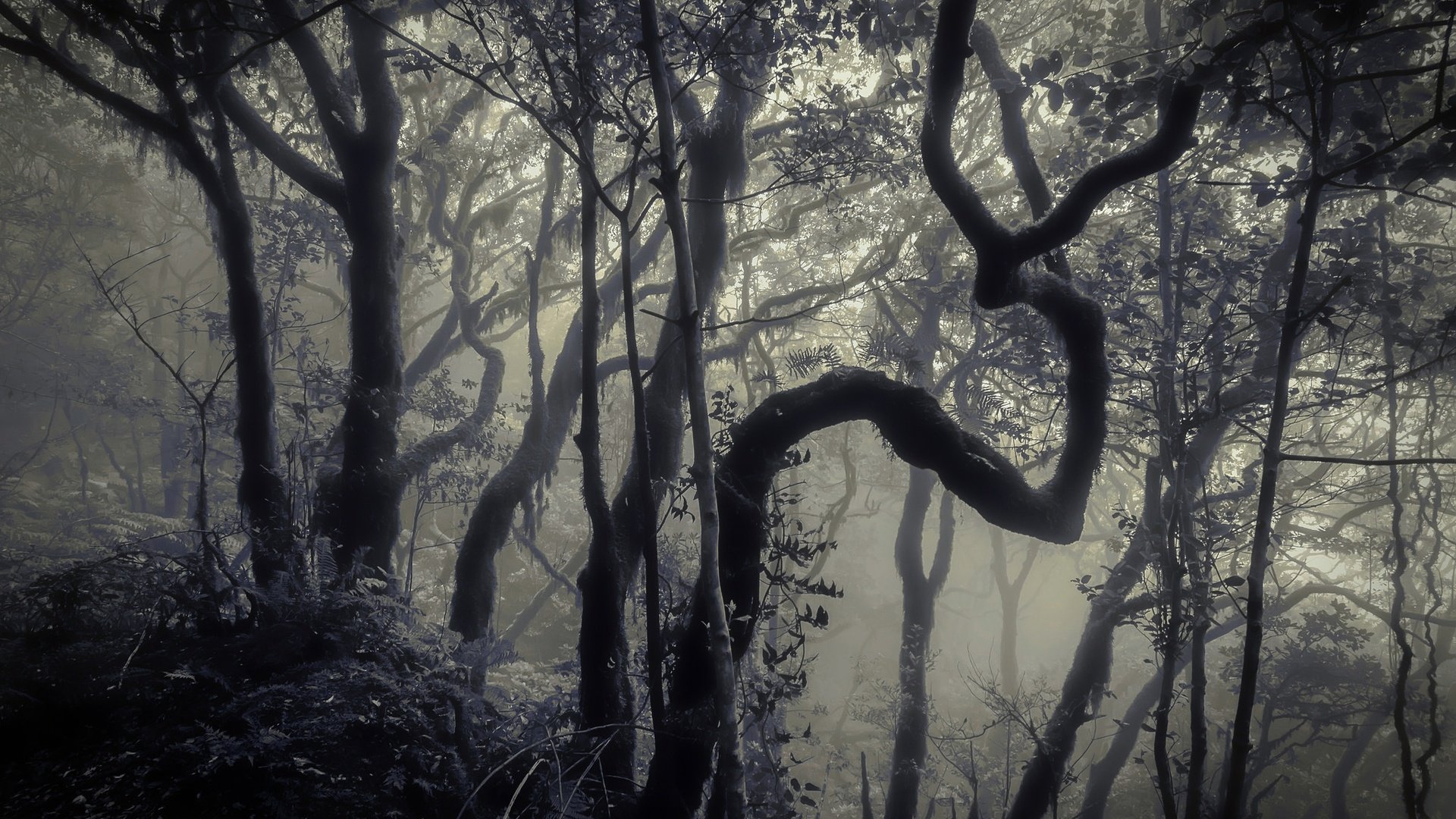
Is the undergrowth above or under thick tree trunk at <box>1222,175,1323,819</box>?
under

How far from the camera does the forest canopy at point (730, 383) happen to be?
2.87 metres

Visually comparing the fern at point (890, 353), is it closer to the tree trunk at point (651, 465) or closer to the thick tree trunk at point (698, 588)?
the tree trunk at point (651, 465)

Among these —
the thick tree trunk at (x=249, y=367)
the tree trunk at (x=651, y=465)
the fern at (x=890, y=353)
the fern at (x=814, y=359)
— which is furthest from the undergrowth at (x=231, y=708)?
the fern at (x=890, y=353)

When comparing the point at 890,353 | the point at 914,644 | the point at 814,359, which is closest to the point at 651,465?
the point at 814,359

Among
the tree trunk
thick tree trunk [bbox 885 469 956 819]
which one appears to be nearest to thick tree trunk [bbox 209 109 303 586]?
the tree trunk

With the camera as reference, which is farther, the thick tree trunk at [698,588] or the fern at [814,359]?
the fern at [814,359]

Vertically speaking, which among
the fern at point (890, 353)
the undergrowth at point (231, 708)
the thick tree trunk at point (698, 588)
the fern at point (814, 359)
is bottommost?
the undergrowth at point (231, 708)

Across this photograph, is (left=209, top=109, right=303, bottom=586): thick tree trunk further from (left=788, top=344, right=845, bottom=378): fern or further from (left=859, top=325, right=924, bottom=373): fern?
(left=859, top=325, right=924, bottom=373): fern

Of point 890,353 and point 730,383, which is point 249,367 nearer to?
point 730,383

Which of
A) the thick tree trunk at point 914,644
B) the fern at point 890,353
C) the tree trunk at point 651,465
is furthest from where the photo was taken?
the thick tree trunk at point 914,644

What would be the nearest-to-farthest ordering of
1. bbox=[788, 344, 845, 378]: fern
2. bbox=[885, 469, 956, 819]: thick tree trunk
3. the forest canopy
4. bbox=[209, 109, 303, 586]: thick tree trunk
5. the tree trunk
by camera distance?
the forest canopy
the tree trunk
bbox=[788, 344, 845, 378]: fern
bbox=[209, 109, 303, 586]: thick tree trunk
bbox=[885, 469, 956, 819]: thick tree trunk

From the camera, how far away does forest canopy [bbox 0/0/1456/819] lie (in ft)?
9.41

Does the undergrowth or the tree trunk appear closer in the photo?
the undergrowth

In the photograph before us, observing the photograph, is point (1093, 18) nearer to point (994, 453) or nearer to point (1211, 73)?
point (1211, 73)
